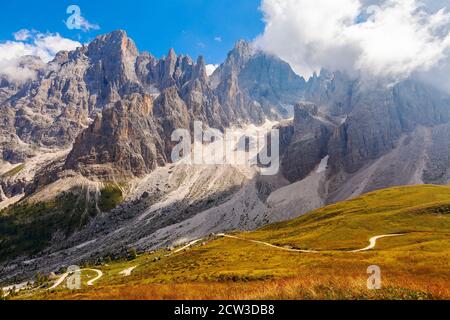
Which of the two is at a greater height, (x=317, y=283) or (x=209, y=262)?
(x=317, y=283)

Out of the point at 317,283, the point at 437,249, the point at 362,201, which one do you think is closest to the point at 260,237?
the point at 362,201

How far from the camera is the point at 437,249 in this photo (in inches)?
2867

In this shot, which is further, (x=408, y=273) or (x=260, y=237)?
(x=260, y=237)

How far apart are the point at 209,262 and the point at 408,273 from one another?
2408 inches

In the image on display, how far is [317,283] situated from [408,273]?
2695 centimetres
